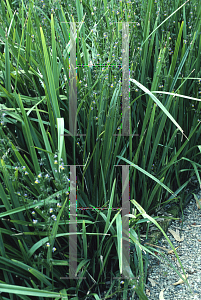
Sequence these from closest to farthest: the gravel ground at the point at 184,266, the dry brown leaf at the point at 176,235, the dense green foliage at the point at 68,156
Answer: the dense green foliage at the point at 68,156 < the gravel ground at the point at 184,266 < the dry brown leaf at the point at 176,235

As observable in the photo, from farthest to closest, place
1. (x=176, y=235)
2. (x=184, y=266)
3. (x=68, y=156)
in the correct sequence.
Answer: (x=176, y=235) < (x=184, y=266) < (x=68, y=156)

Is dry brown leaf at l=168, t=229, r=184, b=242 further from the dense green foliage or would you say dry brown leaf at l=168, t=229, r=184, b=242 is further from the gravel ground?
the dense green foliage

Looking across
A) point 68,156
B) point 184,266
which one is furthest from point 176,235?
point 68,156

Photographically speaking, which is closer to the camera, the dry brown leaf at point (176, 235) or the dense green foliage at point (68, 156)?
the dense green foliage at point (68, 156)

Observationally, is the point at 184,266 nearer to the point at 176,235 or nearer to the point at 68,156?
the point at 176,235

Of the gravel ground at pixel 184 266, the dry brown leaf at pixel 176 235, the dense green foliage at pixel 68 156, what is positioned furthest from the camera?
the dry brown leaf at pixel 176 235

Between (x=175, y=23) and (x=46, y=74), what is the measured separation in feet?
3.65

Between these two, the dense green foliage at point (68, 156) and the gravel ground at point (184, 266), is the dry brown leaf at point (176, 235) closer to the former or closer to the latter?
the gravel ground at point (184, 266)

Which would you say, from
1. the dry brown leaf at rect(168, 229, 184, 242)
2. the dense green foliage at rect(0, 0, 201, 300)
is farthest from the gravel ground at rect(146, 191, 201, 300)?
the dense green foliage at rect(0, 0, 201, 300)

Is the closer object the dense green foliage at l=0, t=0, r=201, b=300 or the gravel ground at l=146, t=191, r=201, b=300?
→ the dense green foliage at l=0, t=0, r=201, b=300

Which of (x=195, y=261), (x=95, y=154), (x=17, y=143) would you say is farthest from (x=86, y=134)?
(x=195, y=261)

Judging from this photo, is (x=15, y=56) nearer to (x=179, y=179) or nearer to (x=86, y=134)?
(x=86, y=134)

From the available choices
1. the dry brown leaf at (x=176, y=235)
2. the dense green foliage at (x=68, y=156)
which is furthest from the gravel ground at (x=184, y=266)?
the dense green foliage at (x=68, y=156)

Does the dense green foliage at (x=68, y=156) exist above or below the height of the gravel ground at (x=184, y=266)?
above
